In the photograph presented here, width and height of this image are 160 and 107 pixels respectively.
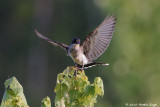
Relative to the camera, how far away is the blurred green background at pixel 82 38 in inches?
743

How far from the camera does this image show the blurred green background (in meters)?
18.9

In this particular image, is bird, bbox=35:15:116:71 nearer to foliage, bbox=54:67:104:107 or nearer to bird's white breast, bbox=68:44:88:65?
bird's white breast, bbox=68:44:88:65

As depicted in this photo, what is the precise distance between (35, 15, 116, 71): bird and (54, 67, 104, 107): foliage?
199 cm

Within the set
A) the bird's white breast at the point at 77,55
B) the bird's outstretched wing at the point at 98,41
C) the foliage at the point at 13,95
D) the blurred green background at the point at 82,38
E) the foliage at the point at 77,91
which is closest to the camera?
the foliage at the point at 13,95

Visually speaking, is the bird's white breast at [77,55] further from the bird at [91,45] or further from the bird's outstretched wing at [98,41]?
the bird's outstretched wing at [98,41]

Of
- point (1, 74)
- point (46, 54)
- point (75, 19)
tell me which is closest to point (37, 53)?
point (46, 54)

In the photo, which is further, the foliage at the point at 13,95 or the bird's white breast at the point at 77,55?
the bird's white breast at the point at 77,55

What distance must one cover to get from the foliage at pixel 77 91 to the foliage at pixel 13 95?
14.7 inches

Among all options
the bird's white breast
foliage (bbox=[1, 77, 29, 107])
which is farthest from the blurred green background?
foliage (bbox=[1, 77, 29, 107])

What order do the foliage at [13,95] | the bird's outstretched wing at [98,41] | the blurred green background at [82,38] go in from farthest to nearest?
the blurred green background at [82,38] → the bird's outstretched wing at [98,41] → the foliage at [13,95]

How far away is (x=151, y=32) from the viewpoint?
1903 centimetres

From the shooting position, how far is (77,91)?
5.30m

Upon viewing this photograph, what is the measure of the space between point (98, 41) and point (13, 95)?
284 cm

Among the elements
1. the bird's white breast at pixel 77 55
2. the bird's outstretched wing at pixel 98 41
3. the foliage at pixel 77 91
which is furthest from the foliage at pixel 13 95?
the bird's outstretched wing at pixel 98 41
